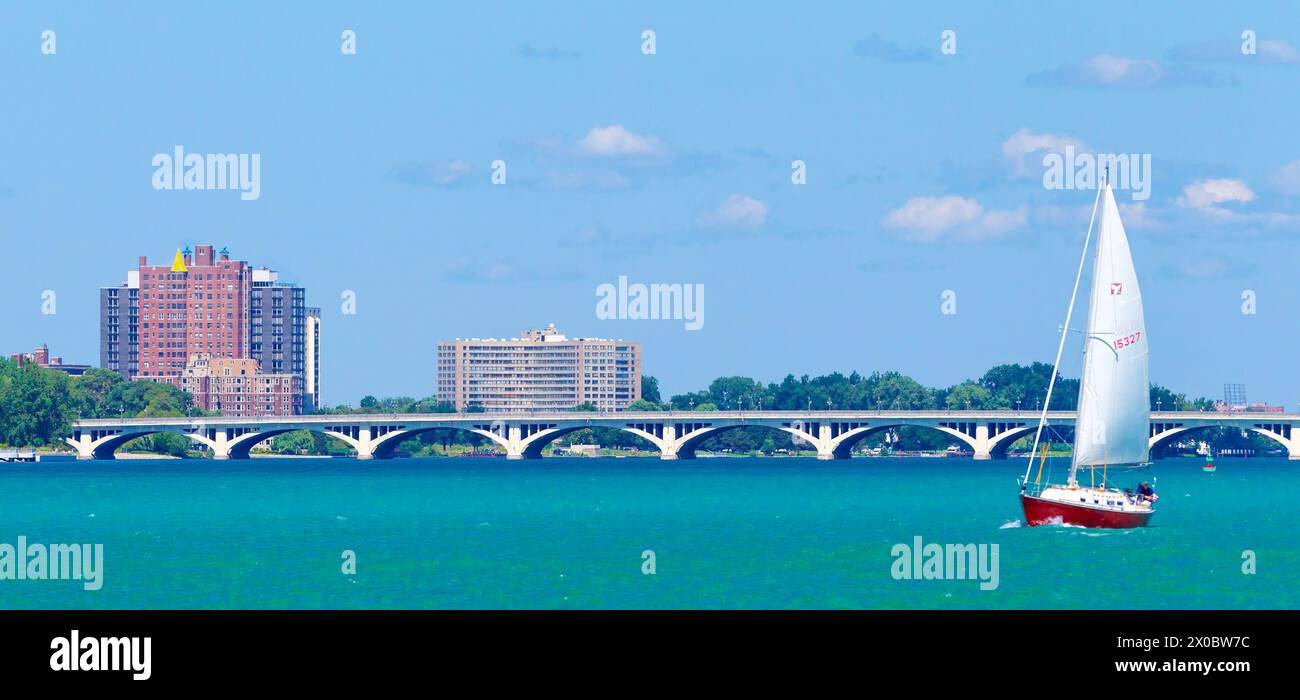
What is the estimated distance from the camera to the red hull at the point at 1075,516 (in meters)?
67.9

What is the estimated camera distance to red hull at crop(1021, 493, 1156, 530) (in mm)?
67875

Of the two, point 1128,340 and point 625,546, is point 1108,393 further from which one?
point 625,546

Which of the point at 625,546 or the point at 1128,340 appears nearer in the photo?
the point at 1128,340

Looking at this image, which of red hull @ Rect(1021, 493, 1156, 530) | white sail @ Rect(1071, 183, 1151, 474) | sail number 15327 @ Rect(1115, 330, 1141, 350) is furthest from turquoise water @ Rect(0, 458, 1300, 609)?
sail number 15327 @ Rect(1115, 330, 1141, 350)

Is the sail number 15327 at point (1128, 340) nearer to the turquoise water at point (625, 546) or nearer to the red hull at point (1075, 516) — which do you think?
the red hull at point (1075, 516)

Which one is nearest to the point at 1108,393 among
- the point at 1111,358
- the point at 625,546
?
the point at 1111,358

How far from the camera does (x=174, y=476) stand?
173125 millimetres

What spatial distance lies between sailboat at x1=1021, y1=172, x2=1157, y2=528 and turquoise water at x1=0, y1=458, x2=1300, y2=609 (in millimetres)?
1171

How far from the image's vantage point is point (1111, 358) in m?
68.9

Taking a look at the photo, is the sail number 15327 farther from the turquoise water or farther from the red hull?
the turquoise water

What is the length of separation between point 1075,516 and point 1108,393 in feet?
15.2
